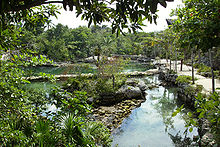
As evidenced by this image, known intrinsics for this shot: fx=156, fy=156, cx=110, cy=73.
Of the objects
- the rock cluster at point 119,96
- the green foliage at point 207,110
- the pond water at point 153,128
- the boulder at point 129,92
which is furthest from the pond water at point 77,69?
the green foliage at point 207,110

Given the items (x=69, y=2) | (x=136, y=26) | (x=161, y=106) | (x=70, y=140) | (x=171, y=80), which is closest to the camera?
(x=69, y=2)

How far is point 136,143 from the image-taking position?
4.78 metres

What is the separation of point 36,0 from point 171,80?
488 inches

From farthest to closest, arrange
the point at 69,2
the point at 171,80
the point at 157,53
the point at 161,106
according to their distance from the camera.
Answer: the point at 157,53
the point at 171,80
the point at 161,106
the point at 69,2

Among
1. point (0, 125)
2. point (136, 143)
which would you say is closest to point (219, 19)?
point (0, 125)

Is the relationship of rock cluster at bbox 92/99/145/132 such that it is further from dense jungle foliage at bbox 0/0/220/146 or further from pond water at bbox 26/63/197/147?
dense jungle foliage at bbox 0/0/220/146

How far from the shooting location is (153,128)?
5699 mm

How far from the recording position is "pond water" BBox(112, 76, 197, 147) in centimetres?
477

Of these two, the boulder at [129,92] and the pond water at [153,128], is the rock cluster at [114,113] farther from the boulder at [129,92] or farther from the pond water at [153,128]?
the boulder at [129,92]

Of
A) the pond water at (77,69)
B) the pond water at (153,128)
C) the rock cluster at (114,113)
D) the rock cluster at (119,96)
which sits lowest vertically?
the pond water at (153,128)

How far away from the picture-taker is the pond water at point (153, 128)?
4.77 metres

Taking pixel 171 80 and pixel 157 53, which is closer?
pixel 171 80

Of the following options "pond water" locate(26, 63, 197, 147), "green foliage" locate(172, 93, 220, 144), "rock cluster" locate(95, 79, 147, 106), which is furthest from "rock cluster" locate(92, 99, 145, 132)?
"green foliage" locate(172, 93, 220, 144)

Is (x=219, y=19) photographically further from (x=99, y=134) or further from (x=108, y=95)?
(x=108, y=95)
